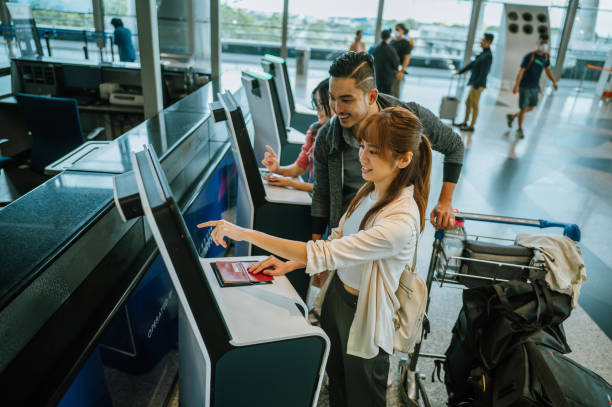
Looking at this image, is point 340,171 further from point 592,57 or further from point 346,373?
point 592,57

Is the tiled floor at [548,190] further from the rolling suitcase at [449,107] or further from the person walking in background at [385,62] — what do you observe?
the person walking in background at [385,62]

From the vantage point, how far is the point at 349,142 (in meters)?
1.86

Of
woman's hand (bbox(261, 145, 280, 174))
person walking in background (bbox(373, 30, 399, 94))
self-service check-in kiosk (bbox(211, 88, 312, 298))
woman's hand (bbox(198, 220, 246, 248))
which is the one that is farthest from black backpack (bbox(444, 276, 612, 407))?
person walking in background (bbox(373, 30, 399, 94))

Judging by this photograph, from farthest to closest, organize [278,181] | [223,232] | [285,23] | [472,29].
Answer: [472,29]
[285,23]
[278,181]
[223,232]

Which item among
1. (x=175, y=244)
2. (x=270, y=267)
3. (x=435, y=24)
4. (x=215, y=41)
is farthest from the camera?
(x=435, y=24)

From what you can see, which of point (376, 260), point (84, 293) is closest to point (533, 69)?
point (376, 260)

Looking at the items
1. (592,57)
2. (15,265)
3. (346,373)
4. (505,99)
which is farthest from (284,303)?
(592,57)

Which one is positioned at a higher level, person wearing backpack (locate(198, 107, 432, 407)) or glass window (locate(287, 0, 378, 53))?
glass window (locate(287, 0, 378, 53))

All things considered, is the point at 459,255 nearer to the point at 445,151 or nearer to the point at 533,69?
the point at 445,151

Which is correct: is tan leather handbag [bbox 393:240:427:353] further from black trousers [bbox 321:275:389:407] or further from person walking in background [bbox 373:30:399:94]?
person walking in background [bbox 373:30:399:94]

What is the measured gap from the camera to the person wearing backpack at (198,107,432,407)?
4.33 feet

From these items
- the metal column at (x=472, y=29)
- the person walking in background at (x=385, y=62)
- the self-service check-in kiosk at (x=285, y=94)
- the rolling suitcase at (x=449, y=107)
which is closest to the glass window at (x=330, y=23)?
the metal column at (x=472, y=29)

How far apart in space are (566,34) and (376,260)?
48.2 feet

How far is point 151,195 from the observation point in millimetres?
956
